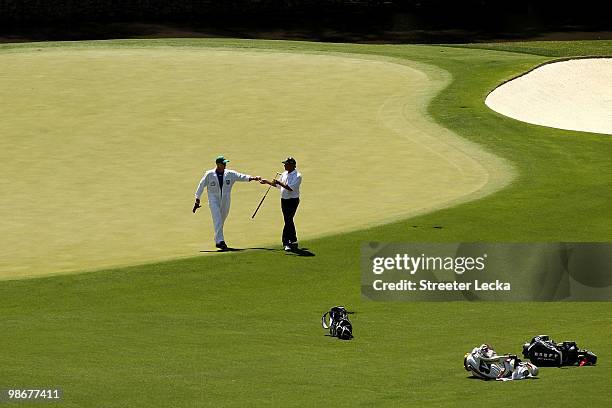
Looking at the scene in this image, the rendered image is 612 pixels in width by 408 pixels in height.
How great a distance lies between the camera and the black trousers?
3072cm

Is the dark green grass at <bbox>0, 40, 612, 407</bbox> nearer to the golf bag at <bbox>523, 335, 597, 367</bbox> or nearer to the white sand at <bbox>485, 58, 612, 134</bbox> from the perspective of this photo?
the golf bag at <bbox>523, 335, 597, 367</bbox>

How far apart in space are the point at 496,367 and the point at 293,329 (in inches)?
220

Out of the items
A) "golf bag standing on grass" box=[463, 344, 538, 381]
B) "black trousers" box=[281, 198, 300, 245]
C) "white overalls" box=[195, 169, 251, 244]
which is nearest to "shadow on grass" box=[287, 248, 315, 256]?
"black trousers" box=[281, 198, 300, 245]

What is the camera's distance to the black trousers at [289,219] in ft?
101

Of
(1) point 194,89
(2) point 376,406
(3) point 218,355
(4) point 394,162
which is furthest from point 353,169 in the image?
(2) point 376,406

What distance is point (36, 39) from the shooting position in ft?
223

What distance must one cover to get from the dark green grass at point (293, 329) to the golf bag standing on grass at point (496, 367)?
0.19 meters

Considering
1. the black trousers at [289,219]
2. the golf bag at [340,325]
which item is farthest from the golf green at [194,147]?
the golf bag at [340,325]

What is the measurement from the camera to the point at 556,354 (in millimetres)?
19438

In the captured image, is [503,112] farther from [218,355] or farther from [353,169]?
[218,355]

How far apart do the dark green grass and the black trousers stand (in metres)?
0.52

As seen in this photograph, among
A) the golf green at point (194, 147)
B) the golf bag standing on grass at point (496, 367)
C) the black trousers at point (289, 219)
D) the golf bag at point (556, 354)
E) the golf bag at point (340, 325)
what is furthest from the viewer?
the golf green at point (194, 147)

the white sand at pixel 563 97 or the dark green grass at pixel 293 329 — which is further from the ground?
the dark green grass at pixel 293 329

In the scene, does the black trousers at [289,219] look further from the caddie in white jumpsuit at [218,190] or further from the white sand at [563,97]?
the white sand at [563,97]
